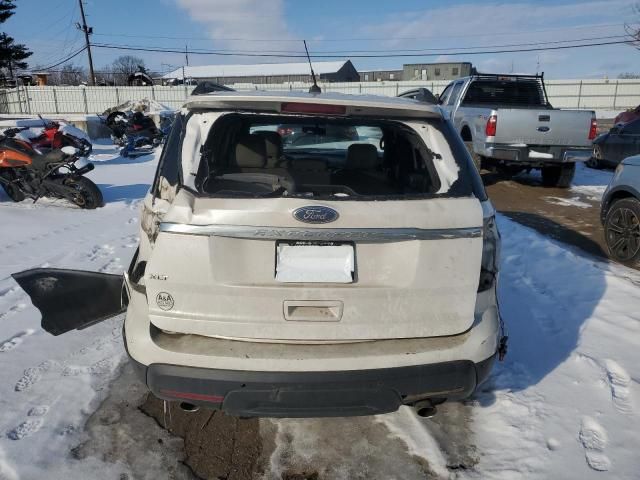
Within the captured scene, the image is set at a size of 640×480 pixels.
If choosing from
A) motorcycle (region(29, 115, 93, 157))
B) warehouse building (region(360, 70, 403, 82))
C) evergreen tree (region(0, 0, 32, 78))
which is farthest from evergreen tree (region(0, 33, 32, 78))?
warehouse building (region(360, 70, 403, 82))

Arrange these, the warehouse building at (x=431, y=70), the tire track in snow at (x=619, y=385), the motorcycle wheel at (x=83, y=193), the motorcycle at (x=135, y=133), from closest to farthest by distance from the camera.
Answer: the tire track in snow at (x=619, y=385) < the motorcycle wheel at (x=83, y=193) < the motorcycle at (x=135, y=133) < the warehouse building at (x=431, y=70)

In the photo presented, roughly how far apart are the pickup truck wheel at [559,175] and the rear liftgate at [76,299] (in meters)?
9.44

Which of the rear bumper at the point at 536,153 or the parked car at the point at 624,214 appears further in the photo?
the rear bumper at the point at 536,153

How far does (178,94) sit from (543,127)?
91.9 ft

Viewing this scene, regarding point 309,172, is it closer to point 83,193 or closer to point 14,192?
point 83,193

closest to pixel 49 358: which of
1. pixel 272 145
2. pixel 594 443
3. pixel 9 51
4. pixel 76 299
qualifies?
pixel 76 299

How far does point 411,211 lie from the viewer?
88.2 inches

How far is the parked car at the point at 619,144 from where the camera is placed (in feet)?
34.6

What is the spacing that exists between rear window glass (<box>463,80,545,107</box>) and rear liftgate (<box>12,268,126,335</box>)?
9.58 metres

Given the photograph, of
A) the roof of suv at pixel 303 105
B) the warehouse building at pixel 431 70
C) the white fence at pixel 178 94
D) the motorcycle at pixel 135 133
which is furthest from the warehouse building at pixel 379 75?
the roof of suv at pixel 303 105

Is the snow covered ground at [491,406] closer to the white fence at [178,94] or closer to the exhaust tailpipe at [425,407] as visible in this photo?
the exhaust tailpipe at [425,407]

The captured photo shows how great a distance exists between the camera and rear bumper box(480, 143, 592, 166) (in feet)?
30.0

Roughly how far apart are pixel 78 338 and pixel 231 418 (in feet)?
5.18

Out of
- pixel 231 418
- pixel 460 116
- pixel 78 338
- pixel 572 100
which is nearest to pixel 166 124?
pixel 460 116
